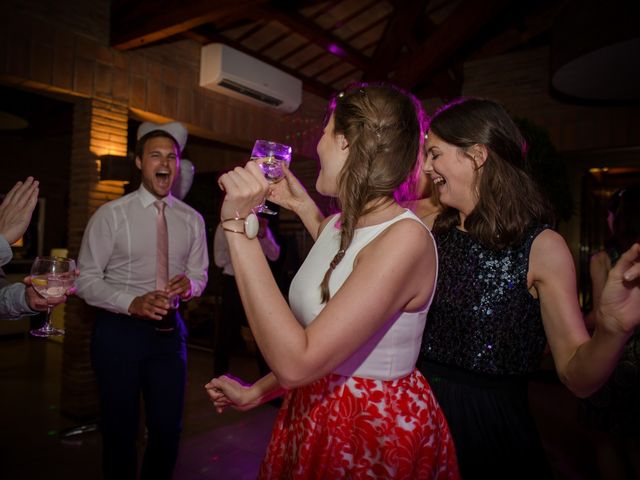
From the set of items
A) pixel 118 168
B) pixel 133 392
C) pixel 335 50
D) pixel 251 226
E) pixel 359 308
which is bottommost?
pixel 133 392

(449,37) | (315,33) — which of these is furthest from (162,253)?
(315,33)

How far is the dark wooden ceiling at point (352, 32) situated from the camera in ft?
13.8

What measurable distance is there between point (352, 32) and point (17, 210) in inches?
216

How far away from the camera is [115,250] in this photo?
2.51 metres

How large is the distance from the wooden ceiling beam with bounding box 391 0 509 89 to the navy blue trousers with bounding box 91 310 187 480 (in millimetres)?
4236

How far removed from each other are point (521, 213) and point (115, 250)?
6.85 ft

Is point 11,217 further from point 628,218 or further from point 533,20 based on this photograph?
point 533,20

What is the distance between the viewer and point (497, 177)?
4.67ft

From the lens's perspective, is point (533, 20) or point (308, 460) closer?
point (308, 460)

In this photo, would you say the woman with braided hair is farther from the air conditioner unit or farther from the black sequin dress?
the air conditioner unit

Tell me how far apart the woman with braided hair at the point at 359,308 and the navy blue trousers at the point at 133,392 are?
47.3 inches

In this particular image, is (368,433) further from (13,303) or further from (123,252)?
(123,252)

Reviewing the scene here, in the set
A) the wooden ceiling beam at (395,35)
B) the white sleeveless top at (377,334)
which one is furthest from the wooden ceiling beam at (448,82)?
the white sleeveless top at (377,334)

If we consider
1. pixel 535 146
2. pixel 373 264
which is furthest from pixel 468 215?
pixel 535 146
